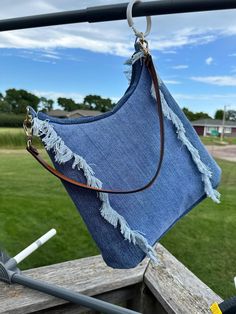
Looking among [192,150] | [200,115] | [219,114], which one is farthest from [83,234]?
[219,114]

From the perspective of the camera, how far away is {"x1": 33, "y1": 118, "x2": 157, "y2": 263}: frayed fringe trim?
529 mm

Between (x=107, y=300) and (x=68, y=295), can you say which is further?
(x=107, y=300)

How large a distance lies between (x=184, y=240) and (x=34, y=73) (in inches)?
109

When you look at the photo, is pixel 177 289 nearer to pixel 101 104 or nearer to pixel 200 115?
pixel 101 104

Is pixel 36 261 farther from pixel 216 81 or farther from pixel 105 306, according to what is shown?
pixel 216 81

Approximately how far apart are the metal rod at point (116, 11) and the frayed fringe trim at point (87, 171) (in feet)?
0.60

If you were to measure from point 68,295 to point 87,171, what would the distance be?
444mm

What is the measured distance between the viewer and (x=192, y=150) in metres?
0.62

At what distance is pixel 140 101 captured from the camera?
57 cm

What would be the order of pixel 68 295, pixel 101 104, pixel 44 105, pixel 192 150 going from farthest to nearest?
1. pixel 101 104
2. pixel 44 105
3. pixel 68 295
4. pixel 192 150

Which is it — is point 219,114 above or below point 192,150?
above

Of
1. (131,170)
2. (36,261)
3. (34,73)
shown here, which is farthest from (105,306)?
(34,73)

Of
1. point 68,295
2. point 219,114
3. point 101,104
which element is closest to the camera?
point 68,295

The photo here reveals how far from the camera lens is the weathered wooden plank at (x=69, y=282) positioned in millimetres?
857
